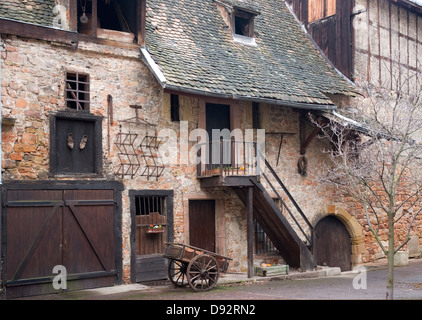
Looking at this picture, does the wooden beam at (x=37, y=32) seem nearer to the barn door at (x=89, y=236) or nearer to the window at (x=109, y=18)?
the window at (x=109, y=18)

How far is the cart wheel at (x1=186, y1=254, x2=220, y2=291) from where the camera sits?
441 inches

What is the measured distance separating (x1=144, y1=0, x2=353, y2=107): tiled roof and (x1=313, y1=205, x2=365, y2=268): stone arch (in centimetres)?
350

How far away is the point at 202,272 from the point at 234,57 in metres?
6.39

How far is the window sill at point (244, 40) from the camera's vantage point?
52.7ft

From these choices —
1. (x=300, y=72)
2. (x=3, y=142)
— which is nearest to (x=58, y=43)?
(x=3, y=142)

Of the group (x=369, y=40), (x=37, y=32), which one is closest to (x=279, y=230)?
(x=369, y=40)

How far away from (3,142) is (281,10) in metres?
11.5

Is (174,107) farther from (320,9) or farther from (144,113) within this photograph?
(320,9)

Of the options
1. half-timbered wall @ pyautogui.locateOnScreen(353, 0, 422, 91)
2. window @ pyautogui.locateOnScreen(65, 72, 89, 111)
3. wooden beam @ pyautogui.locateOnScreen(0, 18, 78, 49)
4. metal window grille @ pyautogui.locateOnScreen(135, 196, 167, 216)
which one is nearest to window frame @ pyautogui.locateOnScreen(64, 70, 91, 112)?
window @ pyautogui.locateOnScreen(65, 72, 89, 111)

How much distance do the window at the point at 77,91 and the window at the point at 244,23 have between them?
18.9 feet

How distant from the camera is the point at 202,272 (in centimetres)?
Result: 1129

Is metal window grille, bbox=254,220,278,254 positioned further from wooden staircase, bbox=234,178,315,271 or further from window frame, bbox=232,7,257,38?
window frame, bbox=232,7,257,38

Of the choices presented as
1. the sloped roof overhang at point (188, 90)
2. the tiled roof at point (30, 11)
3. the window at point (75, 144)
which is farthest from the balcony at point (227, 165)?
the tiled roof at point (30, 11)

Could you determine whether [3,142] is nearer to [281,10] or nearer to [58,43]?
[58,43]
